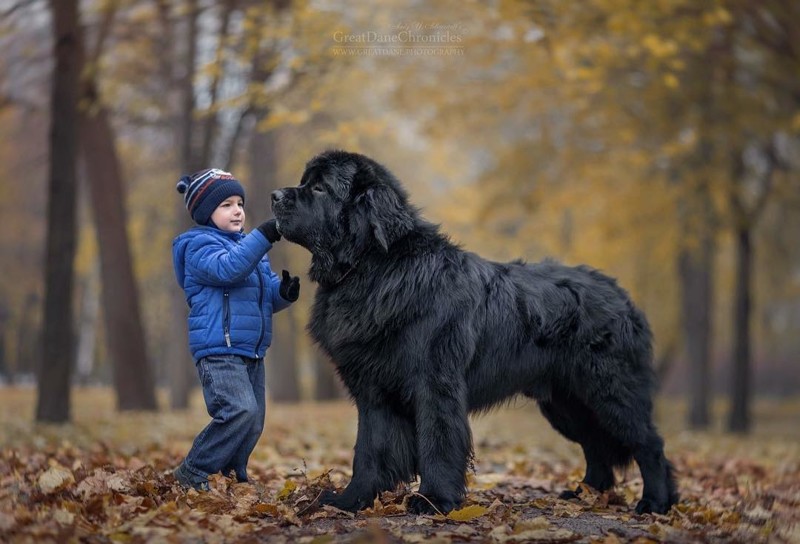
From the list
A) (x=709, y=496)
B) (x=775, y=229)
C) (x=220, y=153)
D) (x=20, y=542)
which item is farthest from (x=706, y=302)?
(x=20, y=542)

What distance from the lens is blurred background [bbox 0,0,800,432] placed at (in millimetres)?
11883

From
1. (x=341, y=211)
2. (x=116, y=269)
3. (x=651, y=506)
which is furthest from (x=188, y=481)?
(x=116, y=269)

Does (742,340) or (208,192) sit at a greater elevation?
(208,192)

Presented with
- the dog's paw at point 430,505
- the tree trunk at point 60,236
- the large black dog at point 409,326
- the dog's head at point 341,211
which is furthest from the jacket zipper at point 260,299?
the tree trunk at point 60,236

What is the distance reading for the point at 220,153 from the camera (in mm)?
18844

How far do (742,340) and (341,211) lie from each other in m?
13.2

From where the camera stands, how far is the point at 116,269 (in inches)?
611

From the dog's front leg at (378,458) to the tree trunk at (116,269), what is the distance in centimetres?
1126

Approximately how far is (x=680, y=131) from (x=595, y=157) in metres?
1.75

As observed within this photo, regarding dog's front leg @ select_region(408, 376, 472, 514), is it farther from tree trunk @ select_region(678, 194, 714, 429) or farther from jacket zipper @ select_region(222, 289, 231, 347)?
tree trunk @ select_region(678, 194, 714, 429)

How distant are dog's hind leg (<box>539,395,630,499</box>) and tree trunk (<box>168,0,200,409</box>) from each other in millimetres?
8958

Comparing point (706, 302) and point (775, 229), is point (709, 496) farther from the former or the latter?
point (775, 229)

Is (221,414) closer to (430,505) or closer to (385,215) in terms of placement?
(430,505)

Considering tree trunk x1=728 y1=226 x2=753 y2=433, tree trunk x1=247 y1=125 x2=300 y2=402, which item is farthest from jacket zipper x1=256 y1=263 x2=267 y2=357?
tree trunk x1=247 y1=125 x2=300 y2=402
